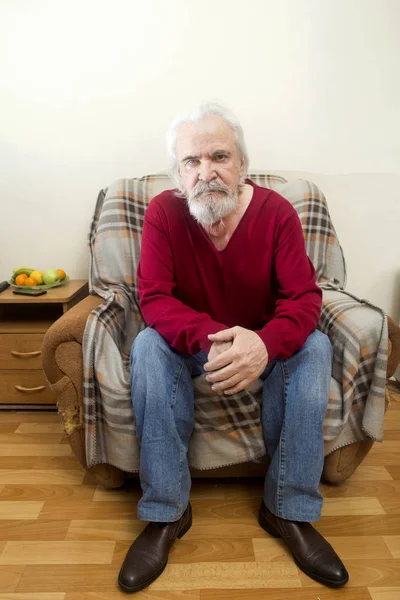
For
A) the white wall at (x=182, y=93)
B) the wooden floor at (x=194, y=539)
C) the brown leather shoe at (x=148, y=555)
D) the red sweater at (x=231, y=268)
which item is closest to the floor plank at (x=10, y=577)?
the wooden floor at (x=194, y=539)

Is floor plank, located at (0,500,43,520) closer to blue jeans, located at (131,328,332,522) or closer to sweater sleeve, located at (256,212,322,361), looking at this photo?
blue jeans, located at (131,328,332,522)

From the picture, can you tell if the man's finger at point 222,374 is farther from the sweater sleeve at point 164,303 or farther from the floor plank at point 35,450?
the floor plank at point 35,450

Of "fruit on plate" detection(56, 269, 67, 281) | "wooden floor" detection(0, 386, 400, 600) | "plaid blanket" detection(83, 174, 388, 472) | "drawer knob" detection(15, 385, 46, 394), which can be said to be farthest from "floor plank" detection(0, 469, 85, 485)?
"fruit on plate" detection(56, 269, 67, 281)

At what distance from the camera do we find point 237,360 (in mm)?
1091

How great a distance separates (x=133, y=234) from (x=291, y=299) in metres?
0.71

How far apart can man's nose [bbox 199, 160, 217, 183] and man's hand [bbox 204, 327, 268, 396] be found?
0.45 metres

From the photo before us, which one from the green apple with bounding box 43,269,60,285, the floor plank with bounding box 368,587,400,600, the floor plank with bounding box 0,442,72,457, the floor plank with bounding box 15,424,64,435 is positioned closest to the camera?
the floor plank with bounding box 368,587,400,600

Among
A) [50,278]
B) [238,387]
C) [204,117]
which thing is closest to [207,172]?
[204,117]

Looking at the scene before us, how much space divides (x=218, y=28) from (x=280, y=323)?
138cm

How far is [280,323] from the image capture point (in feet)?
3.80

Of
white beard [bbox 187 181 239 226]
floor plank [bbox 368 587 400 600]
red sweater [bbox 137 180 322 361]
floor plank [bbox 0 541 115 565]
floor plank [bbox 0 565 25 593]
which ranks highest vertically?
white beard [bbox 187 181 239 226]

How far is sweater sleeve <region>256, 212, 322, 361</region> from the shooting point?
114cm

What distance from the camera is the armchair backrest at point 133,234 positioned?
1634 mm

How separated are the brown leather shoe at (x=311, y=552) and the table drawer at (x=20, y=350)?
1.12 metres
